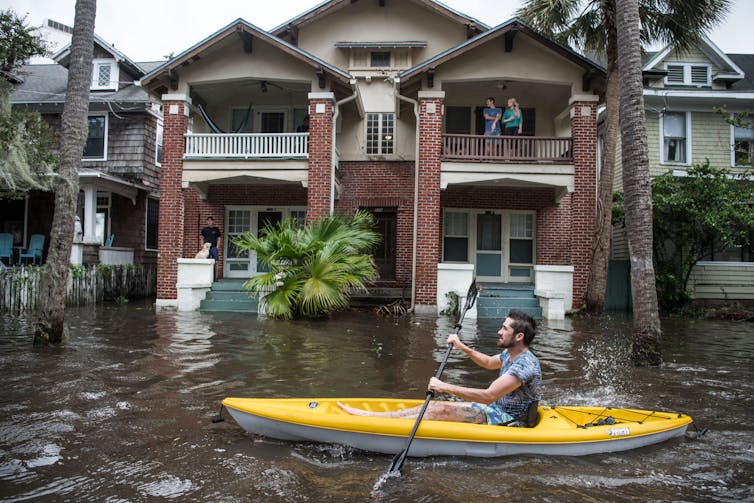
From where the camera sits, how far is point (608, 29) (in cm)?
1443

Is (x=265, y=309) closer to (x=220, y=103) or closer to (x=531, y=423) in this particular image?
(x=220, y=103)

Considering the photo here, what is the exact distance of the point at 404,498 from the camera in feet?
12.5

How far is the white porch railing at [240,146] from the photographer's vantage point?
15250 mm

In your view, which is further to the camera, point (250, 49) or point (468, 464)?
point (250, 49)

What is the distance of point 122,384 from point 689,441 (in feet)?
19.7

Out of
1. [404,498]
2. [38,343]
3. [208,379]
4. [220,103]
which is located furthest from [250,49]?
[404,498]

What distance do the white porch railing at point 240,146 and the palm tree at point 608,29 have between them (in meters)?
7.08

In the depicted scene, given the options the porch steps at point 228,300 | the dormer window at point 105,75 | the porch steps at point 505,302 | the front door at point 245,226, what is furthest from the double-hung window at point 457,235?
the dormer window at point 105,75

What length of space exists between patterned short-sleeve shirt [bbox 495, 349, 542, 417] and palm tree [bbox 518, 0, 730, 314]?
428 inches

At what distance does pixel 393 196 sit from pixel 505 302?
491cm

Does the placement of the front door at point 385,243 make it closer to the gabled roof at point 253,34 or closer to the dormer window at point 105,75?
the gabled roof at point 253,34

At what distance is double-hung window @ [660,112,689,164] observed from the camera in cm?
1831

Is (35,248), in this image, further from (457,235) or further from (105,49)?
(457,235)

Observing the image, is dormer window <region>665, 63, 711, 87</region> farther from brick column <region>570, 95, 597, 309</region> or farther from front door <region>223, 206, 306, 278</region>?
front door <region>223, 206, 306, 278</region>
